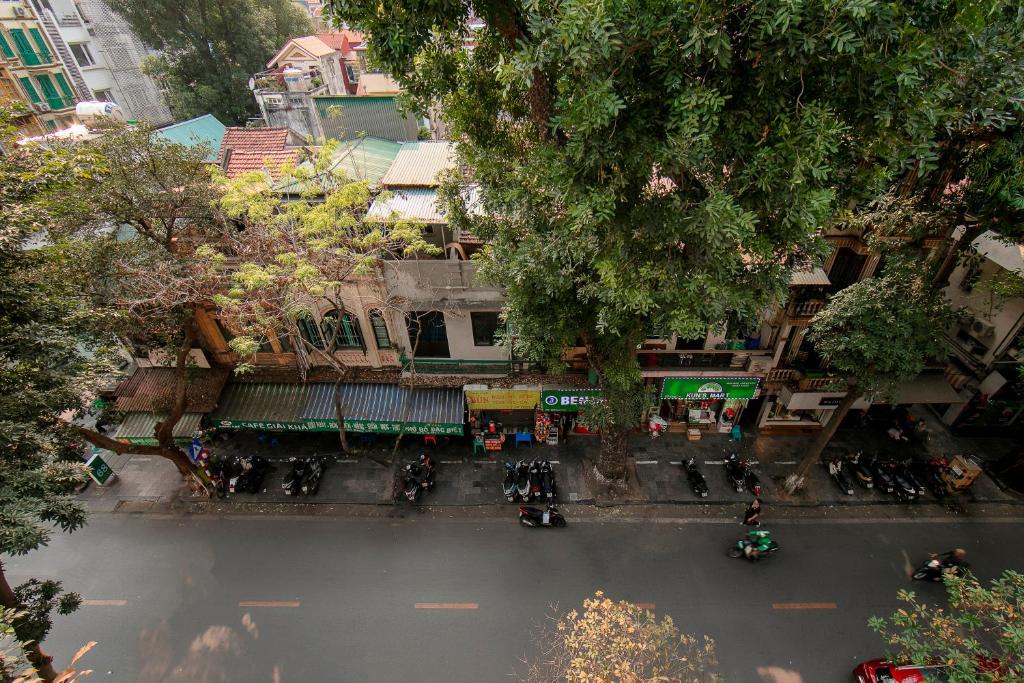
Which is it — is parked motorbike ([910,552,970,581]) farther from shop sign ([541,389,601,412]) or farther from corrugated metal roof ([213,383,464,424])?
corrugated metal roof ([213,383,464,424])

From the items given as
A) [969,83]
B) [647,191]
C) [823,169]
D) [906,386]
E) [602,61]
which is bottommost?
[906,386]

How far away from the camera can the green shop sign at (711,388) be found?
19656 mm

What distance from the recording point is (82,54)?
130ft

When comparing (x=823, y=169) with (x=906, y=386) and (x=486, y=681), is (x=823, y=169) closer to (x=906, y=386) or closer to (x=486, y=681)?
(x=486, y=681)

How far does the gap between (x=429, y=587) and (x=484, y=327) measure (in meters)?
9.72

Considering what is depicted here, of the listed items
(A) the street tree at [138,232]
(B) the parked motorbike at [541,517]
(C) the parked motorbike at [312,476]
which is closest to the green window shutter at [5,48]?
(A) the street tree at [138,232]

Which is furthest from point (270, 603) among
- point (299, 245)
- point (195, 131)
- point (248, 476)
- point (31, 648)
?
point (195, 131)

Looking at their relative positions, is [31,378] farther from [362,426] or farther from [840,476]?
[840,476]

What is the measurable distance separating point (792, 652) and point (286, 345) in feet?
70.1

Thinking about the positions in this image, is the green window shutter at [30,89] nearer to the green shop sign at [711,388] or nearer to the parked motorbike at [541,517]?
the parked motorbike at [541,517]

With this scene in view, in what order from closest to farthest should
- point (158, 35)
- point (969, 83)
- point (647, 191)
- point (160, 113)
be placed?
point (969, 83)
point (647, 191)
point (158, 35)
point (160, 113)

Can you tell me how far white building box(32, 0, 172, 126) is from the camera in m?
37.3

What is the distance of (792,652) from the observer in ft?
48.2

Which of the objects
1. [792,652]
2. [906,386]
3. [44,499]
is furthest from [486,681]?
[906,386]
